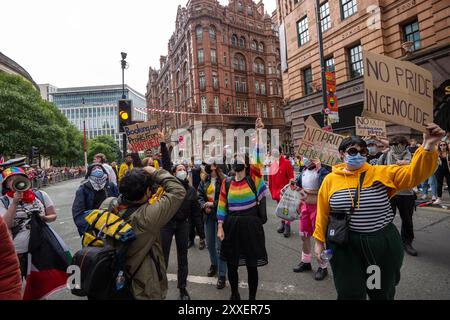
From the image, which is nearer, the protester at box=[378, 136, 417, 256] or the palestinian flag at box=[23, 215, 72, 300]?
the palestinian flag at box=[23, 215, 72, 300]

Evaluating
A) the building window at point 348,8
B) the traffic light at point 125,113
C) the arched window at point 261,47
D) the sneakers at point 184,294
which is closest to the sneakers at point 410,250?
the sneakers at point 184,294

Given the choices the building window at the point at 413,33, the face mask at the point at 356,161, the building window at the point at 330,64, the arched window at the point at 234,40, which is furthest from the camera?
the arched window at the point at 234,40

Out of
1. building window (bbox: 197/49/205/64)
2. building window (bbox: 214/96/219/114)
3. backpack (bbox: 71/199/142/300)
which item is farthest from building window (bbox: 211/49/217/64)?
backpack (bbox: 71/199/142/300)

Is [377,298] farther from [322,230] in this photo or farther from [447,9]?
[447,9]

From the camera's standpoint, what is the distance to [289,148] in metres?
42.7

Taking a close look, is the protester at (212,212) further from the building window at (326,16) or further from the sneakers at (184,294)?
the building window at (326,16)

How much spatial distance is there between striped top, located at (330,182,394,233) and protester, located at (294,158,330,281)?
1.89 meters

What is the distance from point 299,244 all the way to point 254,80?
1709 inches

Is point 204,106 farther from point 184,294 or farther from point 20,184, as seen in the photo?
point 20,184

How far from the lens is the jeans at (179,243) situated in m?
3.68

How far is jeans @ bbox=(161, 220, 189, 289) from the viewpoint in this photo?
3.68 m

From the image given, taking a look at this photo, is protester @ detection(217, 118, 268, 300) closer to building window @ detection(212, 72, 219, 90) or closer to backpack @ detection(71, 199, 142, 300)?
backpack @ detection(71, 199, 142, 300)

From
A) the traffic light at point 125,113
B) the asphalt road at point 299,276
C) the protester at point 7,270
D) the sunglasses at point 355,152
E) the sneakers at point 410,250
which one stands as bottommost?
the asphalt road at point 299,276
